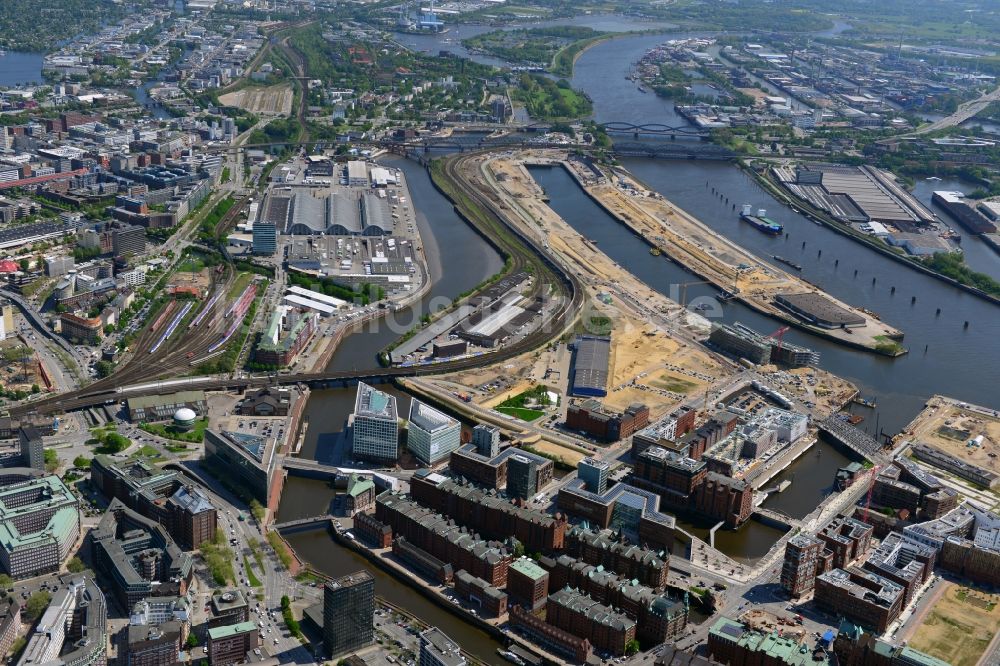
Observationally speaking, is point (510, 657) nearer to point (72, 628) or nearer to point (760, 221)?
point (72, 628)

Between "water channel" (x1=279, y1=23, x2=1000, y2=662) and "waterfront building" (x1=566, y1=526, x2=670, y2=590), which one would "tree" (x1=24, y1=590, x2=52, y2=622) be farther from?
"waterfront building" (x1=566, y1=526, x2=670, y2=590)

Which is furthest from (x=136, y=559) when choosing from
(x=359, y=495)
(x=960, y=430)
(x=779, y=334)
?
(x=960, y=430)

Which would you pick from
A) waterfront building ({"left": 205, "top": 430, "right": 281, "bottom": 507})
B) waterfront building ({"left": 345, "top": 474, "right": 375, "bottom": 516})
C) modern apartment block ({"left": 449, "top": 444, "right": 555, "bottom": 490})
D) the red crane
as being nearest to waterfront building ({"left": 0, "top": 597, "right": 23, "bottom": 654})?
waterfront building ({"left": 205, "top": 430, "right": 281, "bottom": 507})

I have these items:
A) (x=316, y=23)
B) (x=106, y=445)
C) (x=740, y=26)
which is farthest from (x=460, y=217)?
(x=740, y=26)

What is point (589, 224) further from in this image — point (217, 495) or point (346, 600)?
point (346, 600)

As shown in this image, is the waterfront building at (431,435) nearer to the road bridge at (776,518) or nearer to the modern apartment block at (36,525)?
the road bridge at (776,518)

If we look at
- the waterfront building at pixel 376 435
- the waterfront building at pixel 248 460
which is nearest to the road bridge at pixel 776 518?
the waterfront building at pixel 376 435
